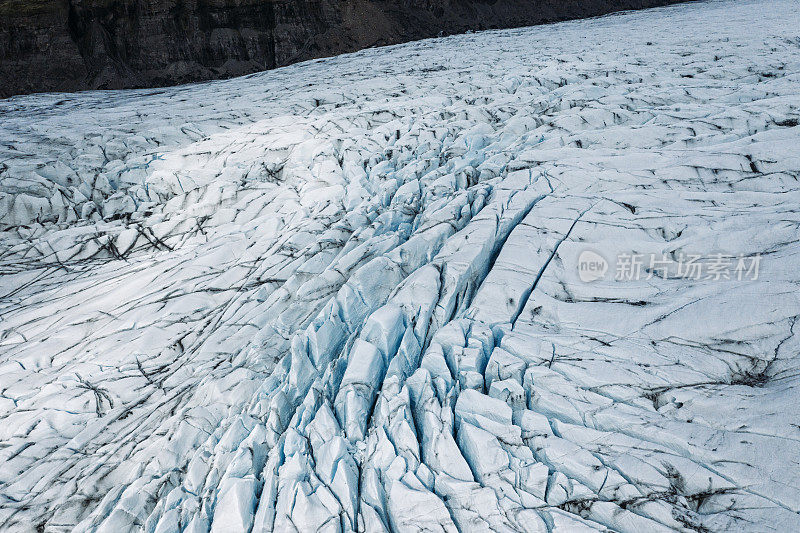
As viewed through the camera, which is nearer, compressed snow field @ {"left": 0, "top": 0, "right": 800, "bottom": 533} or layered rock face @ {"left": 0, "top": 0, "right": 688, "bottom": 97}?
compressed snow field @ {"left": 0, "top": 0, "right": 800, "bottom": 533}

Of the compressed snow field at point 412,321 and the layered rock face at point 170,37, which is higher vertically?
the layered rock face at point 170,37

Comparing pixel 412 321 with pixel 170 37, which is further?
pixel 170 37

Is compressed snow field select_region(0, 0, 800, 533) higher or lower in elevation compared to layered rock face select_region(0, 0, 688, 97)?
lower

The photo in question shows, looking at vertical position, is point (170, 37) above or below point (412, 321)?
above

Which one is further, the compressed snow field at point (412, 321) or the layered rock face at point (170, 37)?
the layered rock face at point (170, 37)

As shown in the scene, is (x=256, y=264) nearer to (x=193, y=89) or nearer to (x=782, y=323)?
(x=782, y=323)
